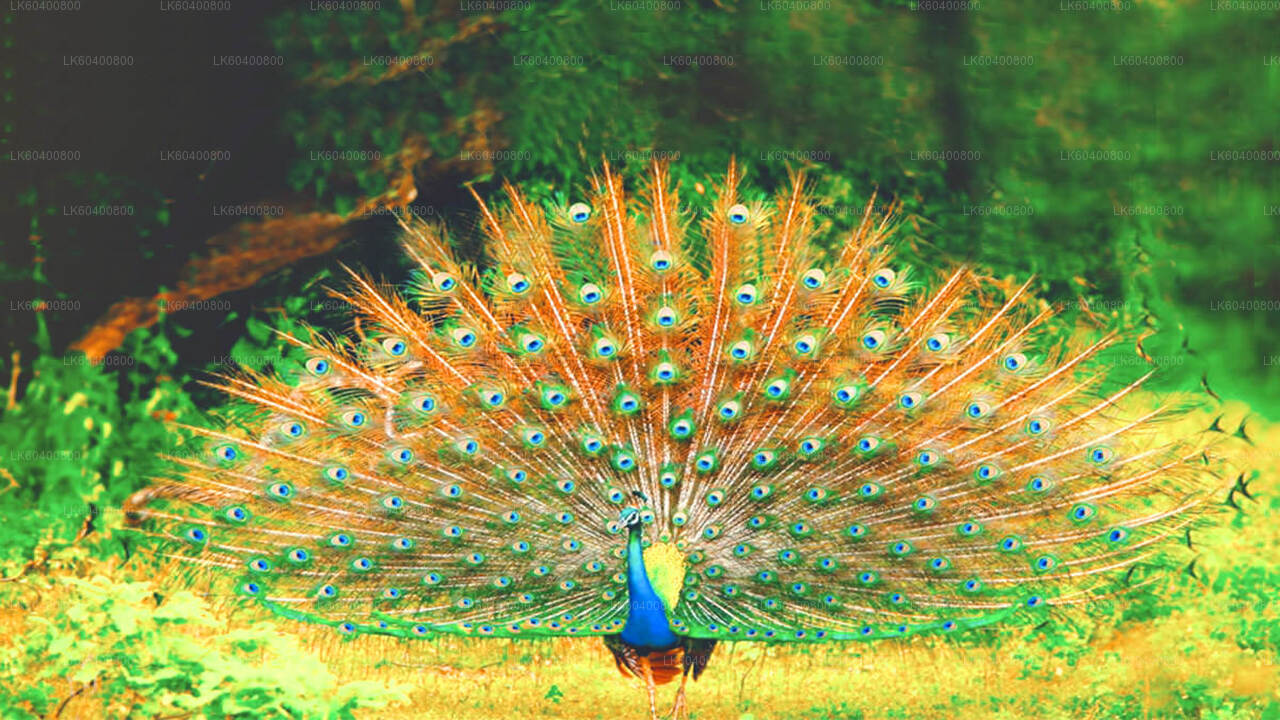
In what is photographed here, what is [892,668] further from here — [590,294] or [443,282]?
[443,282]

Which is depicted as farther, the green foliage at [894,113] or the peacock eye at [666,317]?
the green foliage at [894,113]

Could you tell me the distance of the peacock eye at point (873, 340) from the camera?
6.39 metres

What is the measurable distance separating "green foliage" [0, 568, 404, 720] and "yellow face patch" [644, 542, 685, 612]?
1.65 m

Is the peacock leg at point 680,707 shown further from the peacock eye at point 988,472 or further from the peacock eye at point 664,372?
the peacock eye at point 988,472

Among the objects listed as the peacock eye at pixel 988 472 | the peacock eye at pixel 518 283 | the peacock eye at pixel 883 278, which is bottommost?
the peacock eye at pixel 988 472

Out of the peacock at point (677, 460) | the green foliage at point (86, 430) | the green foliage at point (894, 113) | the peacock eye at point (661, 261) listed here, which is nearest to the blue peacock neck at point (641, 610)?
the peacock at point (677, 460)

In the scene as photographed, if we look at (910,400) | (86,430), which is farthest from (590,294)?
(86,430)

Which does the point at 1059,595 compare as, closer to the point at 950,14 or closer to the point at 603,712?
the point at 603,712

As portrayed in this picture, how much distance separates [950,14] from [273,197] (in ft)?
16.3

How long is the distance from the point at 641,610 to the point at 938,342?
1977 mm

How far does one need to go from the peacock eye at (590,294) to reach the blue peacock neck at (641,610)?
3.66 ft

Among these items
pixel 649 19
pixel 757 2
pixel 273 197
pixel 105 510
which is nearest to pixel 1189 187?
pixel 757 2

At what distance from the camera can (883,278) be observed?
645 cm

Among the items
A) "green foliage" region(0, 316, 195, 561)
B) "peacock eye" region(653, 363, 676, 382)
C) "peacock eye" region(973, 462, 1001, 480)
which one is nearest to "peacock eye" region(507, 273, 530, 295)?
"peacock eye" region(653, 363, 676, 382)
